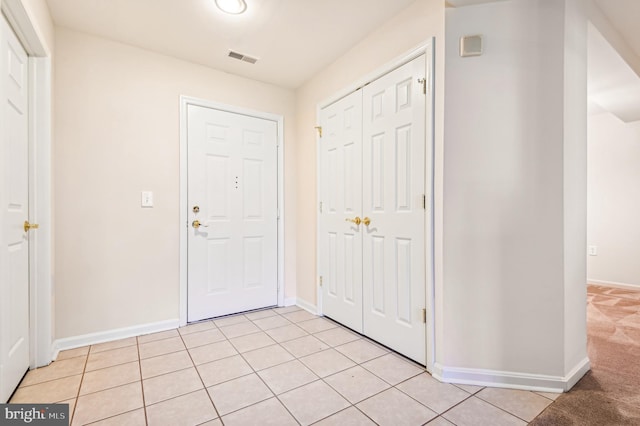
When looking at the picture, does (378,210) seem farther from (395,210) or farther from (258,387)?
(258,387)

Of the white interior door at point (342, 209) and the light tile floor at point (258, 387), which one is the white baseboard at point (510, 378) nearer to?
the light tile floor at point (258, 387)

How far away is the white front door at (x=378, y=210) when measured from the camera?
6.63ft

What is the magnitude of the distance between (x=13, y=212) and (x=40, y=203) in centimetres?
33

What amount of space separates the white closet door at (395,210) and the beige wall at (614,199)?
399cm

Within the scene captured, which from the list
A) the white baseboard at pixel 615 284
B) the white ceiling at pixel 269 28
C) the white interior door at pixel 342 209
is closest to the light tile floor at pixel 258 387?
the white interior door at pixel 342 209

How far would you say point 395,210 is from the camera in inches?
86.2

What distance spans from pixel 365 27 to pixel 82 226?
8.77 ft

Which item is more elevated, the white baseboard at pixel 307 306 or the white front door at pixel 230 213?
the white front door at pixel 230 213

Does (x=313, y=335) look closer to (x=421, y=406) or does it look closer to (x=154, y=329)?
(x=421, y=406)

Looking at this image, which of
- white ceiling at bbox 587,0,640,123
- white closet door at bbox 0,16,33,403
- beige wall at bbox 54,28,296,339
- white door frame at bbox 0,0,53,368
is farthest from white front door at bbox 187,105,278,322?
white ceiling at bbox 587,0,640,123

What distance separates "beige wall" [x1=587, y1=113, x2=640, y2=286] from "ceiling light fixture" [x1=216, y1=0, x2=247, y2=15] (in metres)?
4.96

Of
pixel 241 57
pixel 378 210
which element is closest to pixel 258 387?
pixel 378 210

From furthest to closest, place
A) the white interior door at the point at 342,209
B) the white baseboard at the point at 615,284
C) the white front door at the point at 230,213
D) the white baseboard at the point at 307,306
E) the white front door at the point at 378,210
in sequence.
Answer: the white baseboard at the point at 615,284 → the white baseboard at the point at 307,306 → the white front door at the point at 230,213 → the white interior door at the point at 342,209 → the white front door at the point at 378,210

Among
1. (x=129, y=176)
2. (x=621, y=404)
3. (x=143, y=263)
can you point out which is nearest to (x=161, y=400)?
(x=143, y=263)
